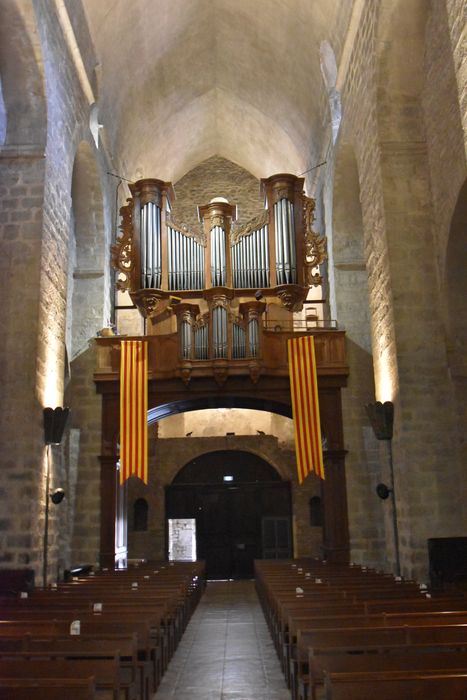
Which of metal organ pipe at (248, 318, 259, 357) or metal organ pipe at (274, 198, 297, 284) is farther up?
metal organ pipe at (274, 198, 297, 284)

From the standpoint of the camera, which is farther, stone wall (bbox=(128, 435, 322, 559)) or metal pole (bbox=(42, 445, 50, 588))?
stone wall (bbox=(128, 435, 322, 559))

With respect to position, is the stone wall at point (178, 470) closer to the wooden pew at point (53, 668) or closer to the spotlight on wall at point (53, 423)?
the spotlight on wall at point (53, 423)

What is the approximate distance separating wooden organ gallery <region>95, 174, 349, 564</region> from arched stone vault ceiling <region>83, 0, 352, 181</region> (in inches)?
99.1

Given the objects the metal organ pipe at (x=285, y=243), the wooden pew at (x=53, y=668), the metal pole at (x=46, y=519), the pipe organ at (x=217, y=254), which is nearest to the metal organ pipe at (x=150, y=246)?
the pipe organ at (x=217, y=254)

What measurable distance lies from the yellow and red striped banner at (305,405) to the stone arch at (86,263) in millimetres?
4783

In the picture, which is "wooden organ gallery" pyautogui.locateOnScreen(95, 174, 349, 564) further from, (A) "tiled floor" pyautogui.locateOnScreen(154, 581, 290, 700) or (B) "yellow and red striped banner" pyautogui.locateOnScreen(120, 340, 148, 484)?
(A) "tiled floor" pyautogui.locateOnScreen(154, 581, 290, 700)

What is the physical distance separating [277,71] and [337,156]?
3992 millimetres

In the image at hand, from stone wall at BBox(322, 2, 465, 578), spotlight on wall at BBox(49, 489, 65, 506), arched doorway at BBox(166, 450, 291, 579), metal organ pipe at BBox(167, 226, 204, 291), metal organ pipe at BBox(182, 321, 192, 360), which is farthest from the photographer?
arched doorway at BBox(166, 450, 291, 579)

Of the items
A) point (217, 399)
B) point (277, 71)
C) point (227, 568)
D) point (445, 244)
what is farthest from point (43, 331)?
point (227, 568)

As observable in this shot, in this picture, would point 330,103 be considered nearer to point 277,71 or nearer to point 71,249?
point 277,71

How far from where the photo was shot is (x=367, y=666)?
4.34 m

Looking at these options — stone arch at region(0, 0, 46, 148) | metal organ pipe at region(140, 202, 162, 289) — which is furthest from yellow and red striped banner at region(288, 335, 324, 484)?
stone arch at region(0, 0, 46, 148)

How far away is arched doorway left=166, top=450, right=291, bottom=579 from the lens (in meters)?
20.9

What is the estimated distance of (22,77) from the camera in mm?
11773
